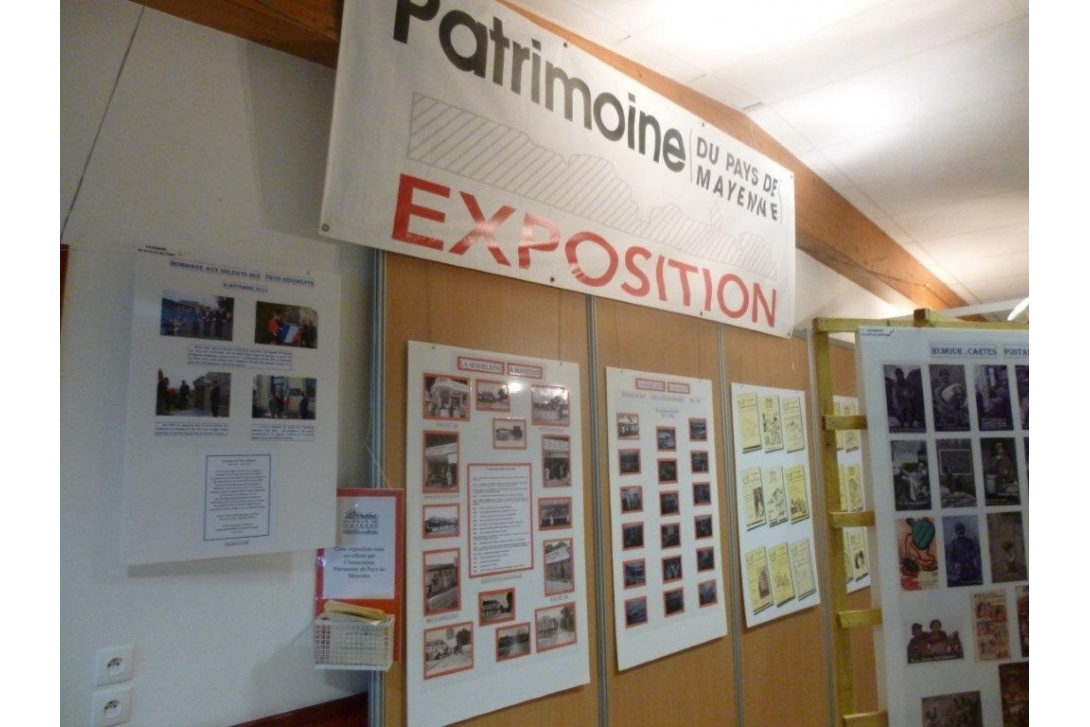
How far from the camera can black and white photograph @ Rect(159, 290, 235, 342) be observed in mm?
1472

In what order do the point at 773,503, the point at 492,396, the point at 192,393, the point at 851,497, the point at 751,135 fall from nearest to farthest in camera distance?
the point at 192,393 → the point at 492,396 → the point at 773,503 → the point at 751,135 → the point at 851,497

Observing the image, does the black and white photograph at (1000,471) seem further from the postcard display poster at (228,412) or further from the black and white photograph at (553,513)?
the postcard display poster at (228,412)

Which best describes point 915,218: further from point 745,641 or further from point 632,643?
point 632,643

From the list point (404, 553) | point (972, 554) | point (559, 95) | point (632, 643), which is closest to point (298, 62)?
point (559, 95)

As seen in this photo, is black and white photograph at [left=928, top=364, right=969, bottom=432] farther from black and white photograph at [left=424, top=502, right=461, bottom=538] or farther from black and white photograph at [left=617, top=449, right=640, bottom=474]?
black and white photograph at [left=424, top=502, right=461, bottom=538]

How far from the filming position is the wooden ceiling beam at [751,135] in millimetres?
1579

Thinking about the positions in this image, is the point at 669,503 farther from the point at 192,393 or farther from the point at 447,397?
the point at 192,393

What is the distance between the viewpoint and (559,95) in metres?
2.24

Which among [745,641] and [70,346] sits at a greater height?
[70,346]

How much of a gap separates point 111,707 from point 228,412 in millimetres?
618

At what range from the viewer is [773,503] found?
10.5 feet

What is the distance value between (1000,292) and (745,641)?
18.5 ft

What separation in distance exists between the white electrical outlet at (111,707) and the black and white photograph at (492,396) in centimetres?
106

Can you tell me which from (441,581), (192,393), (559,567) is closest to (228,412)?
(192,393)
